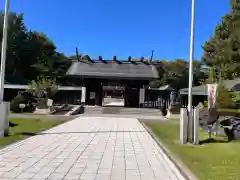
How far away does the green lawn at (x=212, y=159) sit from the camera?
22.6 feet

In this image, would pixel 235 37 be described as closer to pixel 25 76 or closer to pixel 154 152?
pixel 154 152

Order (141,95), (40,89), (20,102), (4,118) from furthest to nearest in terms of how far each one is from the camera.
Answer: (141,95)
(40,89)
(20,102)
(4,118)

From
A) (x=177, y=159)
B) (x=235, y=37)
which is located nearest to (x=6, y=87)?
(x=235, y=37)

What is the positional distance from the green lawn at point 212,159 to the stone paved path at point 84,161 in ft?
1.68

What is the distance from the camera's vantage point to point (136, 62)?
38.0 metres

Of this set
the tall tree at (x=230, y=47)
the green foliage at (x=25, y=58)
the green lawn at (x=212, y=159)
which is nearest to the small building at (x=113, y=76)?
the tall tree at (x=230, y=47)

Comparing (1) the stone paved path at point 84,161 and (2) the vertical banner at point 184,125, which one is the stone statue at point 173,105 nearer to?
(2) the vertical banner at point 184,125

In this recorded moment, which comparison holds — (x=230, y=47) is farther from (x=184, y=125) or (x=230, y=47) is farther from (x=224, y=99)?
(x=184, y=125)

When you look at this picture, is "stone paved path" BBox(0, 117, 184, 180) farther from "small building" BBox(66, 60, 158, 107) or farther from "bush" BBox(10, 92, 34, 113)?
"small building" BBox(66, 60, 158, 107)

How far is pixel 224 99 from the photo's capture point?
91.6 ft

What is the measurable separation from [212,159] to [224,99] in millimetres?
20117

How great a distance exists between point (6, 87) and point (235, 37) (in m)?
25.5

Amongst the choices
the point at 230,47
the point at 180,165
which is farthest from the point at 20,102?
the point at 180,165

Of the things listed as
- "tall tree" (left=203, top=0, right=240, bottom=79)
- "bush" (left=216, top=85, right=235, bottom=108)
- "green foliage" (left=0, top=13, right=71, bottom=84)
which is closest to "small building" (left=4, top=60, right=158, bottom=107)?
"tall tree" (left=203, top=0, right=240, bottom=79)
